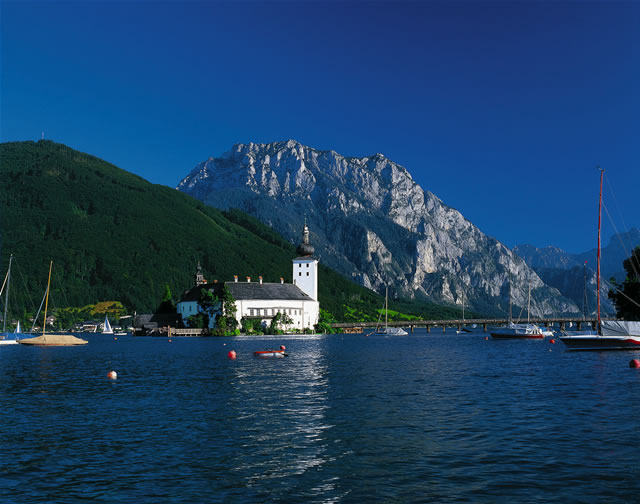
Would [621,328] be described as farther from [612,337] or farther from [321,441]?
[321,441]

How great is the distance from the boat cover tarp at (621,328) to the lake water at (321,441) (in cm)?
4355

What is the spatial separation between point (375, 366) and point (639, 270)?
89328 millimetres

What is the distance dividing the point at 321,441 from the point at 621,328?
3291 inches

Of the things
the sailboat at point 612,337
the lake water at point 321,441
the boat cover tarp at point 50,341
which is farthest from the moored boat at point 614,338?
the boat cover tarp at point 50,341

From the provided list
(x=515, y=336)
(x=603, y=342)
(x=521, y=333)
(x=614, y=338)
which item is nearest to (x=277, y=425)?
(x=614, y=338)

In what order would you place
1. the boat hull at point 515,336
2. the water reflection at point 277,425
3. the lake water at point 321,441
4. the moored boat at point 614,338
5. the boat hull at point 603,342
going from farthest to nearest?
1. the boat hull at point 515,336
2. the moored boat at point 614,338
3. the boat hull at point 603,342
4. the water reflection at point 277,425
5. the lake water at point 321,441

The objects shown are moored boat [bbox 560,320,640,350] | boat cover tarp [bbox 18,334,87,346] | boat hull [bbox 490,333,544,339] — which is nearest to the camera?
moored boat [bbox 560,320,640,350]

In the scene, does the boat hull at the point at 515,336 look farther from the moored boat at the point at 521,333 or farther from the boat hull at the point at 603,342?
the boat hull at the point at 603,342

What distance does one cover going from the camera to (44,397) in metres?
45.8

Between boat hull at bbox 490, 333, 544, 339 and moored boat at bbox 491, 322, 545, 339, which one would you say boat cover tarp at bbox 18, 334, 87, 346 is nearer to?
boat hull at bbox 490, 333, 544, 339

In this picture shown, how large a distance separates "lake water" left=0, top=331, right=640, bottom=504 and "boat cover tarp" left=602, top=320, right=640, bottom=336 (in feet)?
143

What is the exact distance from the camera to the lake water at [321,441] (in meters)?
21.1

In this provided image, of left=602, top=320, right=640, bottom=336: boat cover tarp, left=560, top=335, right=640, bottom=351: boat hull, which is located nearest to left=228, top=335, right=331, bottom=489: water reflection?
left=560, top=335, right=640, bottom=351: boat hull

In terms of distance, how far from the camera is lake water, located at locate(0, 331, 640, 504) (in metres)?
21.1
